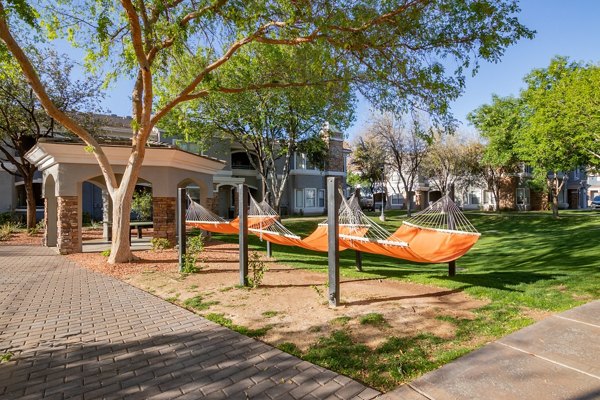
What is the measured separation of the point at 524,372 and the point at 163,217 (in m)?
11.1

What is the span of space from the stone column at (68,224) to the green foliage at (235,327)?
8411 mm

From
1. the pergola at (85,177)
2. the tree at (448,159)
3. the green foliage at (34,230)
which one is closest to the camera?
the pergola at (85,177)

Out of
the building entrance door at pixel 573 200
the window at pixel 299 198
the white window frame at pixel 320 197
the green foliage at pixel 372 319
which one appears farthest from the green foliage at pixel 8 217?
the building entrance door at pixel 573 200

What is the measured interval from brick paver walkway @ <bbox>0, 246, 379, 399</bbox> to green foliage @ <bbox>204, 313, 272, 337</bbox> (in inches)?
4.7

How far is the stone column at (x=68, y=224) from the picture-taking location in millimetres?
10852

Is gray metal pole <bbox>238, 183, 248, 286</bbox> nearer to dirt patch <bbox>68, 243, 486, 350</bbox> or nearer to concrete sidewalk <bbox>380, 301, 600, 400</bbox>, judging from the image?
dirt patch <bbox>68, 243, 486, 350</bbox>

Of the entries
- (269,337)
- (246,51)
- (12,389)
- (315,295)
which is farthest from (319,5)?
(12,389)

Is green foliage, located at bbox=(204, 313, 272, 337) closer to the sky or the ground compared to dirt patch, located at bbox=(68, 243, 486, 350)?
closer to the ground

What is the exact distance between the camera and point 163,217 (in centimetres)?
1205

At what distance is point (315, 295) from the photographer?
19.1 feet

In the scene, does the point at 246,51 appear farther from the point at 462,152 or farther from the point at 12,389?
the point at 462,152

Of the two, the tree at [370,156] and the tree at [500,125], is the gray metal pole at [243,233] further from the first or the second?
the tree at [370,156]

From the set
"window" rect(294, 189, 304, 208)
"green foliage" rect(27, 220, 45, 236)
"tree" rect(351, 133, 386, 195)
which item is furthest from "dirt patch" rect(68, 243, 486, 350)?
"window" rect(294, 189, 304, 208)

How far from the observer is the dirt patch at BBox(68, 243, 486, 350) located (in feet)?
13.7
